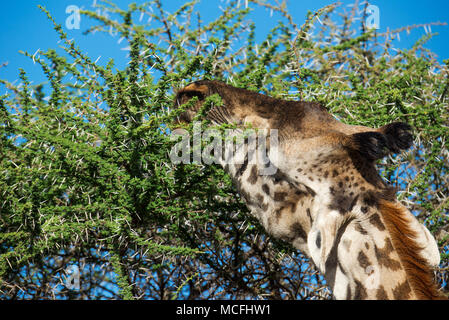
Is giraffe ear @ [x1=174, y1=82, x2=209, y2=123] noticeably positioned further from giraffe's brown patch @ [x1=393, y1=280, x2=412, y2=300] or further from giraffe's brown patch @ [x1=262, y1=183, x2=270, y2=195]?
giraffe's brown patch @ [x1=393, y1=280, x2=412, y2=300]

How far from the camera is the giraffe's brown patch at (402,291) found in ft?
8.50

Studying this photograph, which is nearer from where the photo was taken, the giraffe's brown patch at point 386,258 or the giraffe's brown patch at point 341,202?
the giraffe's brown patch at point 386,258

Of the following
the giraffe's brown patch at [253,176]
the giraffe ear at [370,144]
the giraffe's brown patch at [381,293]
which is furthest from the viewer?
the giraffe's brown patch at [253,176]

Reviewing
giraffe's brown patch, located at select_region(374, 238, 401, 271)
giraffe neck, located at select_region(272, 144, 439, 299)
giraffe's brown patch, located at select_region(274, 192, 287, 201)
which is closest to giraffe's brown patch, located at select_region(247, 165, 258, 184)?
giraffe's brown patch, located at select_region(274, 192, 287, 201)

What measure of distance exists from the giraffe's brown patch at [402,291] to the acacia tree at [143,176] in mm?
1387

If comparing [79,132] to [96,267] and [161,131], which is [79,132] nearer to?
[161,131]

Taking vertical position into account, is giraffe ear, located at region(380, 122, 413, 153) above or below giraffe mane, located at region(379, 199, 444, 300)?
above

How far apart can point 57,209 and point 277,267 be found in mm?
2383

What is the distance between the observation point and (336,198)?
279 cm

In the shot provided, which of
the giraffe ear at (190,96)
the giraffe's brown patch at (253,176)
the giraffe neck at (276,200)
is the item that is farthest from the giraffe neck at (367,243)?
the giraffe ear at (190,96)

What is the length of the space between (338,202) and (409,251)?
40 cm

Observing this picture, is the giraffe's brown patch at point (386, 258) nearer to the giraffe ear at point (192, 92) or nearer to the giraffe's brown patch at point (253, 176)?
the giraffe's brown patch at point (253, 176)

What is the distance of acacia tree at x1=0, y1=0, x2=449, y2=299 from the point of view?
13.0 ft

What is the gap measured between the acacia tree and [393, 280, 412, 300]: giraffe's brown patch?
1387 mm
